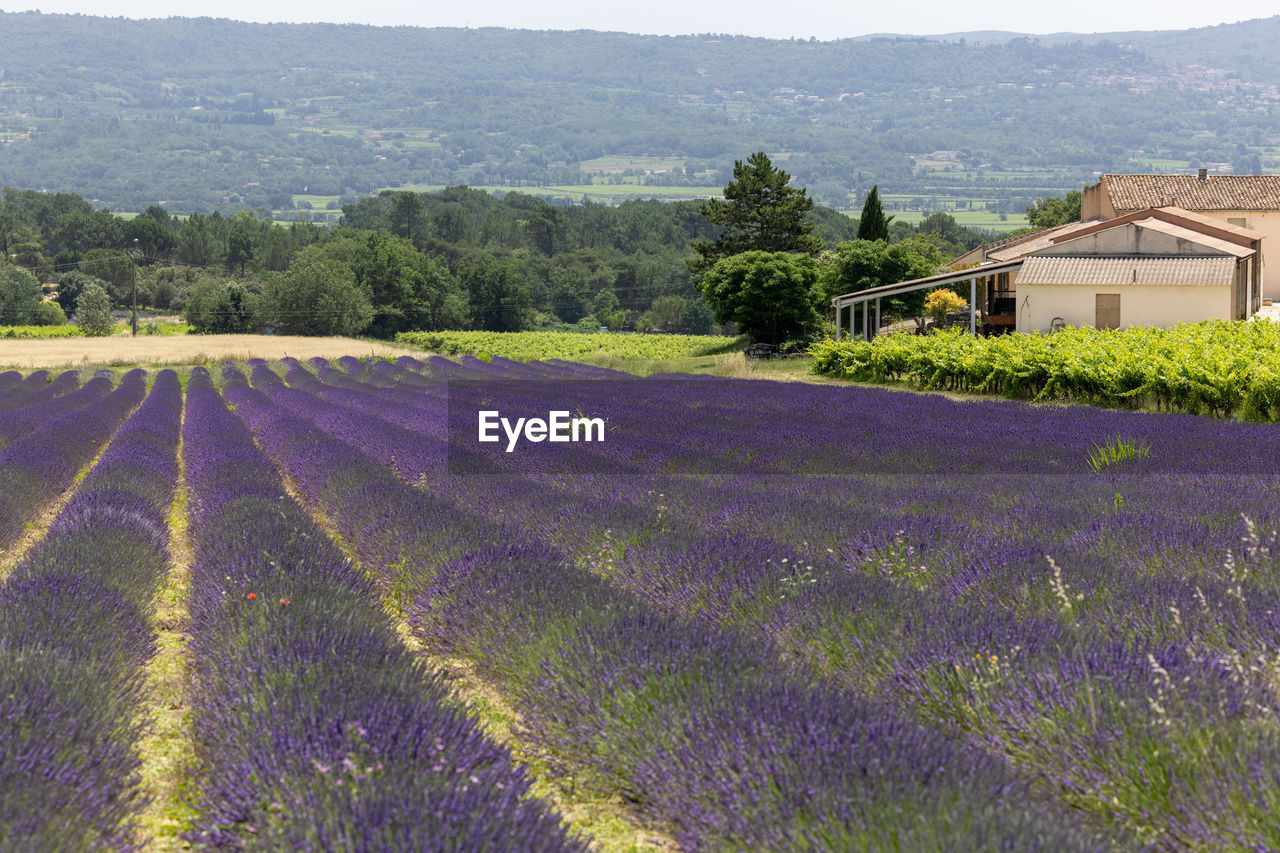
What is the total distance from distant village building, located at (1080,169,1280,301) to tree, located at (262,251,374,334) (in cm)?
4655

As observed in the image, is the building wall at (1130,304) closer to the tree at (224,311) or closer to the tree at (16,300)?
the tree at (224,311)

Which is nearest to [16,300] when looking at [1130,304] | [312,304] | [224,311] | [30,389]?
[224,311]

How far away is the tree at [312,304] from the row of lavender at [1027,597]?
211ft

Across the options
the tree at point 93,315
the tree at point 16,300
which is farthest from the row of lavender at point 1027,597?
the tree at point 16,300

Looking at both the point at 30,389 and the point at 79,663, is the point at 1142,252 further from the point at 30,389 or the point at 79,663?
the point at 79,663

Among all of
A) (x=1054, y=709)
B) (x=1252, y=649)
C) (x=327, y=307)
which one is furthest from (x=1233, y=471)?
(x=327, y=307)

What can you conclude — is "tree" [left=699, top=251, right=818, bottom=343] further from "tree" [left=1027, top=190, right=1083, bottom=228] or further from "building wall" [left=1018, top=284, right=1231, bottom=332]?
"tree" [left=1027, top=190, right=1083, bottom=228]

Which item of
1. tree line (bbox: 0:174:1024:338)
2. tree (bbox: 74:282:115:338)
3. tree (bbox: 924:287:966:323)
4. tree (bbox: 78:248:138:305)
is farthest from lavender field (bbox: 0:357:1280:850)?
tree (bbox: 78:248:138:305)

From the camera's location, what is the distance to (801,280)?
36.2m

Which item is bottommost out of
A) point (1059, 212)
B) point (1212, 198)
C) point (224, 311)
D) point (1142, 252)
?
point (224, 311)

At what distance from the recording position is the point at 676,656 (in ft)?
11.8

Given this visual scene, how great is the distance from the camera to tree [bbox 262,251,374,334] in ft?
225

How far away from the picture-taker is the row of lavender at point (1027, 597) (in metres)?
2.90

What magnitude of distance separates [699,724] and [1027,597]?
2.12m
